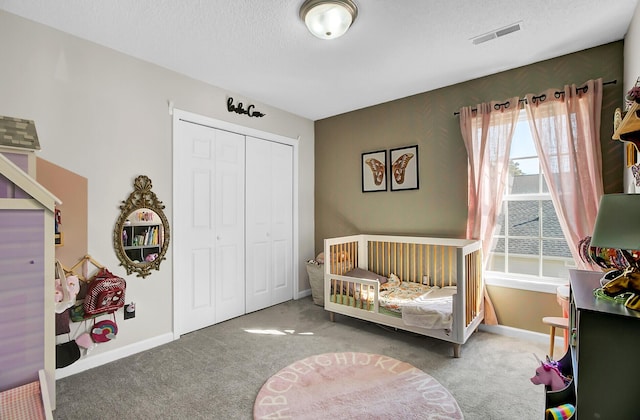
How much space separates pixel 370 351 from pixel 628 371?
6.08 feet

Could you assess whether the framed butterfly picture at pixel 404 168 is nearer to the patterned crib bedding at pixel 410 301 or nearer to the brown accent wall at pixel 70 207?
the patterned crib bedding at pixel 410 301

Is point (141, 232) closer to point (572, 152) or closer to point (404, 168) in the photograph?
point (404, 168)

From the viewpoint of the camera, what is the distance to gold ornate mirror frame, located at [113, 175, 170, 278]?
250cm

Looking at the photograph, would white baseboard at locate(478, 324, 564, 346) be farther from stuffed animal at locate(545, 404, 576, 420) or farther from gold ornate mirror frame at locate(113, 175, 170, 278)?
gold ornate mirror frame at locate(113, 175, 170, 278)

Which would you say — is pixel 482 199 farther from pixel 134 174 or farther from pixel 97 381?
pixel 97 381

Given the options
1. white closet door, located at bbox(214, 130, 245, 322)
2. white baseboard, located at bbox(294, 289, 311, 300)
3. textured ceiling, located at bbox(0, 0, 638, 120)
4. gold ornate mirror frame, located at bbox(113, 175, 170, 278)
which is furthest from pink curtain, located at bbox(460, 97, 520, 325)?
gold ornate mirror frame, located at bbox(113, 175, 170, 278)

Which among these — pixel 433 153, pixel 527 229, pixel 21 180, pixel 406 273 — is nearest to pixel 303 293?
pixel 406 273

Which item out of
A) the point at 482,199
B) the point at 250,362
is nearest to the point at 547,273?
the point at 482,199

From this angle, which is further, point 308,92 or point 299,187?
point 299,187

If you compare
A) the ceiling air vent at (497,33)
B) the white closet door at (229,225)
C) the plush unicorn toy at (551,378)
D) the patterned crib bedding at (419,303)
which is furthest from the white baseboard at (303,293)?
the ceiling air vent at (497,33)

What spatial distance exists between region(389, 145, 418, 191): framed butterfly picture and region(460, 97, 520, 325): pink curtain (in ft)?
1.92

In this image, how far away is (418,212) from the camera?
3.42 meters

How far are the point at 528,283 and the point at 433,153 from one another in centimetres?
150

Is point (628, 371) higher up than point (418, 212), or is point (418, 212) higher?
point (418, 212)
